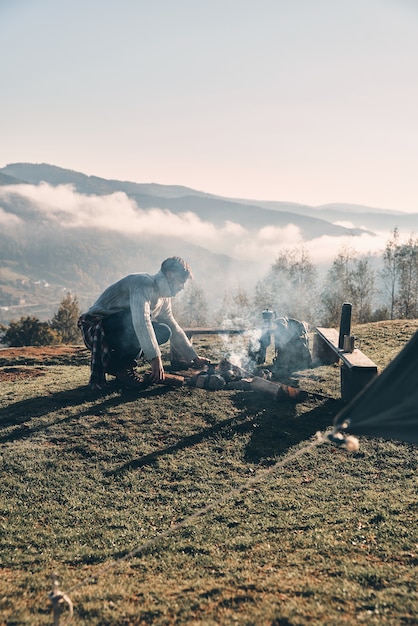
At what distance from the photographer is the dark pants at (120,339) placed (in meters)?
9.69

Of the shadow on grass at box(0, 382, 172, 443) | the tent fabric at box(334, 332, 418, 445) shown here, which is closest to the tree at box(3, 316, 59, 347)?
the shadow on grass at box(0, 382, 172, 443)

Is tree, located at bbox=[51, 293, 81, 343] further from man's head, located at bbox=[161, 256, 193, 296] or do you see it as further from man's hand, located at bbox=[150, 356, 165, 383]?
man's hand, located at bbox=[150, 356, 165, 383]

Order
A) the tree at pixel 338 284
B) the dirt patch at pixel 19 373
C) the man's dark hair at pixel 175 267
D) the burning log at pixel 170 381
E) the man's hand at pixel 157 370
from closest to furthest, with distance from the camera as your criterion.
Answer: the man's hand at pixel 157 370
the man's dark hair at pixel 175 267
the burning log at pixel 170 381
the dirt patch at pixel 19 373
the tree at pixel 338 284

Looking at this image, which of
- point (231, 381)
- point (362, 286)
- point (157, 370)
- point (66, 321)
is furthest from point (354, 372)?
point (362, 286)

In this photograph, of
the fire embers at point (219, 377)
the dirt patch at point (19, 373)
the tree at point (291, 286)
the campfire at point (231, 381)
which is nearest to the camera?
the campfire at point (231, 381)

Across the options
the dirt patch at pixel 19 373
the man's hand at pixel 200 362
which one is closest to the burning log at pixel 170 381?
the man's hand at pixel 200 362

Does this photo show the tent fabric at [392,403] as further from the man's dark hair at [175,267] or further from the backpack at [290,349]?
the backpack at [290,349]

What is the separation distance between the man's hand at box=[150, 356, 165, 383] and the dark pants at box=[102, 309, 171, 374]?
0.92 m

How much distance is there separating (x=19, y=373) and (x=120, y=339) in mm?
5251

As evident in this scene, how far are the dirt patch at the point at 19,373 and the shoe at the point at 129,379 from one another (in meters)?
4.25

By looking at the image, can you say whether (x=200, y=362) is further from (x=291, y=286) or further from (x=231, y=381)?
(x=291, y=286)

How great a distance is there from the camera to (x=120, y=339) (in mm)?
9742

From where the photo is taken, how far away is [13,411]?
30.0 feet

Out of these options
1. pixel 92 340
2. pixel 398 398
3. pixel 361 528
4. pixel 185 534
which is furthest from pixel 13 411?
pixel 398 398
